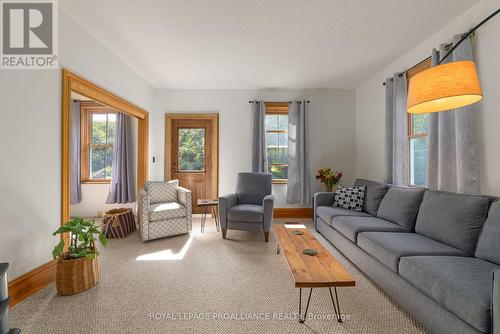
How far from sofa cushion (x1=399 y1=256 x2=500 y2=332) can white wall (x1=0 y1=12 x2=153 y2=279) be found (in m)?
3.09

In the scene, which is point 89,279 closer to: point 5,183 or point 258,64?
point 5,183

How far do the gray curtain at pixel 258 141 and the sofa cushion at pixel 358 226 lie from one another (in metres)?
1.91

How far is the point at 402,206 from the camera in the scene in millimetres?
2537

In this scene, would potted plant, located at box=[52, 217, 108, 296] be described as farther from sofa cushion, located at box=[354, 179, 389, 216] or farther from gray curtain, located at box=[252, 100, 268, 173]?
sofa cushion, located at box=[354, 179, 389, 216]

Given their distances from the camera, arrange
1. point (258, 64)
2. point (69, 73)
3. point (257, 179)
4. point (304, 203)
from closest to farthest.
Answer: point (69, 73), point (258, 64), point (257, 179), point (304, 203)

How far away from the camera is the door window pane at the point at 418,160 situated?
117 inches

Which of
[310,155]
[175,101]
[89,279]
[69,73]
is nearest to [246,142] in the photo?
[310,155]

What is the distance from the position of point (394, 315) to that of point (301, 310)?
0.70 m

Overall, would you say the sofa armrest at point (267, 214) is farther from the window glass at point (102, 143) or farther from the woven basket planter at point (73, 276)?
the window glass at point (102, 143)

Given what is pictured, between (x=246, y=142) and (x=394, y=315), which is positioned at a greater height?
(x=246, y=142)

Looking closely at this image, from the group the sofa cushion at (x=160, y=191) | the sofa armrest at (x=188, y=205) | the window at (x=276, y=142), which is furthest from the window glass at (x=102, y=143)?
the window at (x=276, y=142)

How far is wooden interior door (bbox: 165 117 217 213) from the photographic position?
468cm

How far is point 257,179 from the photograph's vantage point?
3.89 m

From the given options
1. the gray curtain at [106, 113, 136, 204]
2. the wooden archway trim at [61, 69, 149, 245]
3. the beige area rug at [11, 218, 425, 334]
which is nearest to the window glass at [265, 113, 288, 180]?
the beige area rug at [11, 218, 425, 334]
